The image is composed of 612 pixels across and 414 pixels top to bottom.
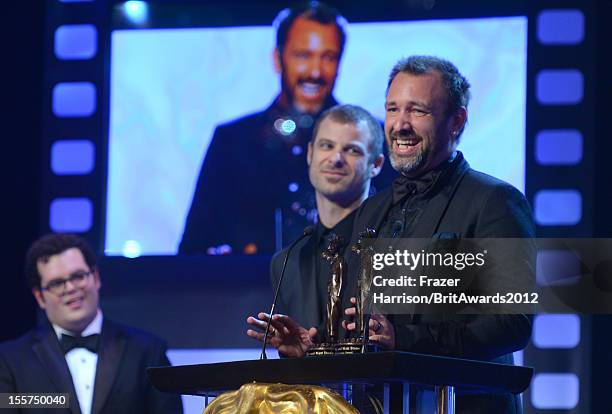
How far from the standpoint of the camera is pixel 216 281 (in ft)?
17.9

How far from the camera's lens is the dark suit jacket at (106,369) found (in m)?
5.21

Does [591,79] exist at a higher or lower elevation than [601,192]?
higher

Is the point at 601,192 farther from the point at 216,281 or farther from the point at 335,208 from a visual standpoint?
the point at 216,281

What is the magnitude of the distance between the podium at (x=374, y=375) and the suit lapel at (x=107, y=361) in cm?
269

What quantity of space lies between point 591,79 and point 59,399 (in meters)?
2.94

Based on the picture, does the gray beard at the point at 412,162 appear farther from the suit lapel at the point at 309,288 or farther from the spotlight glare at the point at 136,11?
the spotlight glare at the point at 136,11

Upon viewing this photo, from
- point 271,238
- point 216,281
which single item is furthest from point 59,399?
point 271,238

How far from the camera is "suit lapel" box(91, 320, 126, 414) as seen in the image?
5230 mm

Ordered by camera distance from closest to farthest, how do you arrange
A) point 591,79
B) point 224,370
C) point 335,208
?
point 224,370
point 335,208
point 591,79

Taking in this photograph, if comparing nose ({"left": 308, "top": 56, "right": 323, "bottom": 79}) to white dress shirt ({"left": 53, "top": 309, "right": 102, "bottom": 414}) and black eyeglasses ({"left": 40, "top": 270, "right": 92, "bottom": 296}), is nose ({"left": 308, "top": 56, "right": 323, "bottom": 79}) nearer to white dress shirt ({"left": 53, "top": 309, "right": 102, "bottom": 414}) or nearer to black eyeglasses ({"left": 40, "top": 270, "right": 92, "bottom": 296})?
black eyeglasses ({"left": 40, "top": 270, "right": 92, "bottom": 296})

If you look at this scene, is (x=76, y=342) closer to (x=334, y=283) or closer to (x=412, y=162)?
(x=412, y=162)

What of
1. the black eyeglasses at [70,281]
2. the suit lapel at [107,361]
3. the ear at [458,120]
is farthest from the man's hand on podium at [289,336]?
the black eyeglasses at [70,281]

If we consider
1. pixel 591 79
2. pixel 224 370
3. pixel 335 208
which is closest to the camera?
pixel 224 370

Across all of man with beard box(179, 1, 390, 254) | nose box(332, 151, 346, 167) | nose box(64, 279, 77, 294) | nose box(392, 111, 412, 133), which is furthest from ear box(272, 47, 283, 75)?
nose box(392, 111, 412, 133)
